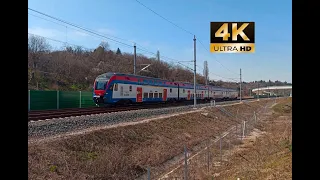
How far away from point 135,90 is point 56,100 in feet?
26.7

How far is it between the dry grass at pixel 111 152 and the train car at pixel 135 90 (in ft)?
27.2

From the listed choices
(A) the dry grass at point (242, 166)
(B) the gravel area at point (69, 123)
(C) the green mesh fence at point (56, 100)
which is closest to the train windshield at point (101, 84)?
(C) the green mesh fence at point (56, 100)

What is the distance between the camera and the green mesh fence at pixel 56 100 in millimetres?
27203

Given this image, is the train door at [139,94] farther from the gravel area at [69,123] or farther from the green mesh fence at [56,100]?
the gravel area at [69,123]

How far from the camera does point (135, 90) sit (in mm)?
30250

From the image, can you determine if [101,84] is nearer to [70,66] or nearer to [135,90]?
[135,90]

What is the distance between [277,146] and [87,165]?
9901 millimetres

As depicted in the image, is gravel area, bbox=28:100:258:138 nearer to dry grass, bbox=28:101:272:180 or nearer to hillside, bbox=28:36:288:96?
dry grass, bbox=28:101:272:180

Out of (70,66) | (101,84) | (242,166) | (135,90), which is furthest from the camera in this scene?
(70,66)

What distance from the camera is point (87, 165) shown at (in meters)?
10.4

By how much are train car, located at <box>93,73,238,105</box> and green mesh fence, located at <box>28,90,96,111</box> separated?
5354 mm

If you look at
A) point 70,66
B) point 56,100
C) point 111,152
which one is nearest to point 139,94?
A: point 56,100

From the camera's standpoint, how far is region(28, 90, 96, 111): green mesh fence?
27.2 metres
